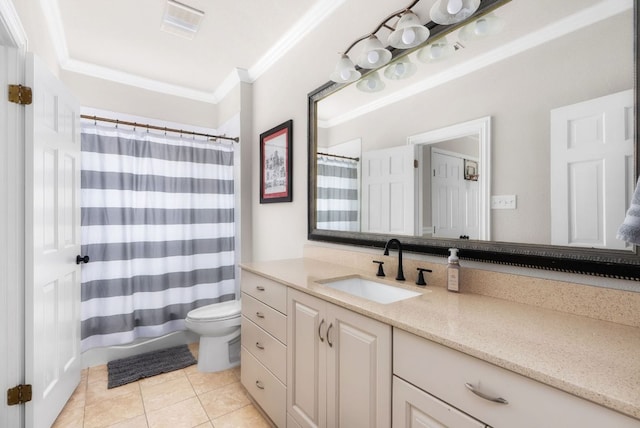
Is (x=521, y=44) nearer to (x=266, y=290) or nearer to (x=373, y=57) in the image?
(x=373, y=57)

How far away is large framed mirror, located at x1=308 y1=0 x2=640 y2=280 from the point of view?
93 centimetres

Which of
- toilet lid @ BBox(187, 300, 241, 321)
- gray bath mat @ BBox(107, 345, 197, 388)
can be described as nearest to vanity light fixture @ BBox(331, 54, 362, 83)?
toilet lid @ BBox(187, 300, 241, 321)

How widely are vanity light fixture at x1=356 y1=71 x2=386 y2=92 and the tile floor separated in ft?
6.69

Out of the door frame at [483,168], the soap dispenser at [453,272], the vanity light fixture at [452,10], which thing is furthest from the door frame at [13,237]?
the door frame at [483,168]

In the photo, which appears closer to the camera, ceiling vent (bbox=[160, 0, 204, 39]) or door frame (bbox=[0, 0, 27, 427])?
door frame (bbox=[0, 0, 27, 427])

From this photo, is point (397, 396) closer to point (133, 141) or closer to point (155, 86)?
point (133, 141)

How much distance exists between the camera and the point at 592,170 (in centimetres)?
96

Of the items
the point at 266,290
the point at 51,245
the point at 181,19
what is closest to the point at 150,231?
the point at 51,245

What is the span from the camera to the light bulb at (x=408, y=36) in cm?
134

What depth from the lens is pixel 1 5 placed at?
126cm

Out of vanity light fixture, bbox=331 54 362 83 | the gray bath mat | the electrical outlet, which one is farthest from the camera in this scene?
the gray bath mat

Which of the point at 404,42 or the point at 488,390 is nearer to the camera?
the point at 488,390

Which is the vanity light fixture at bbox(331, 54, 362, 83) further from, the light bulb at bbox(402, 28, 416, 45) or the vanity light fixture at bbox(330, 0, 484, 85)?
the light bulb at bbox(402, 28, 416, 45)

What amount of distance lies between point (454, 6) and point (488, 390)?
1310 mm
